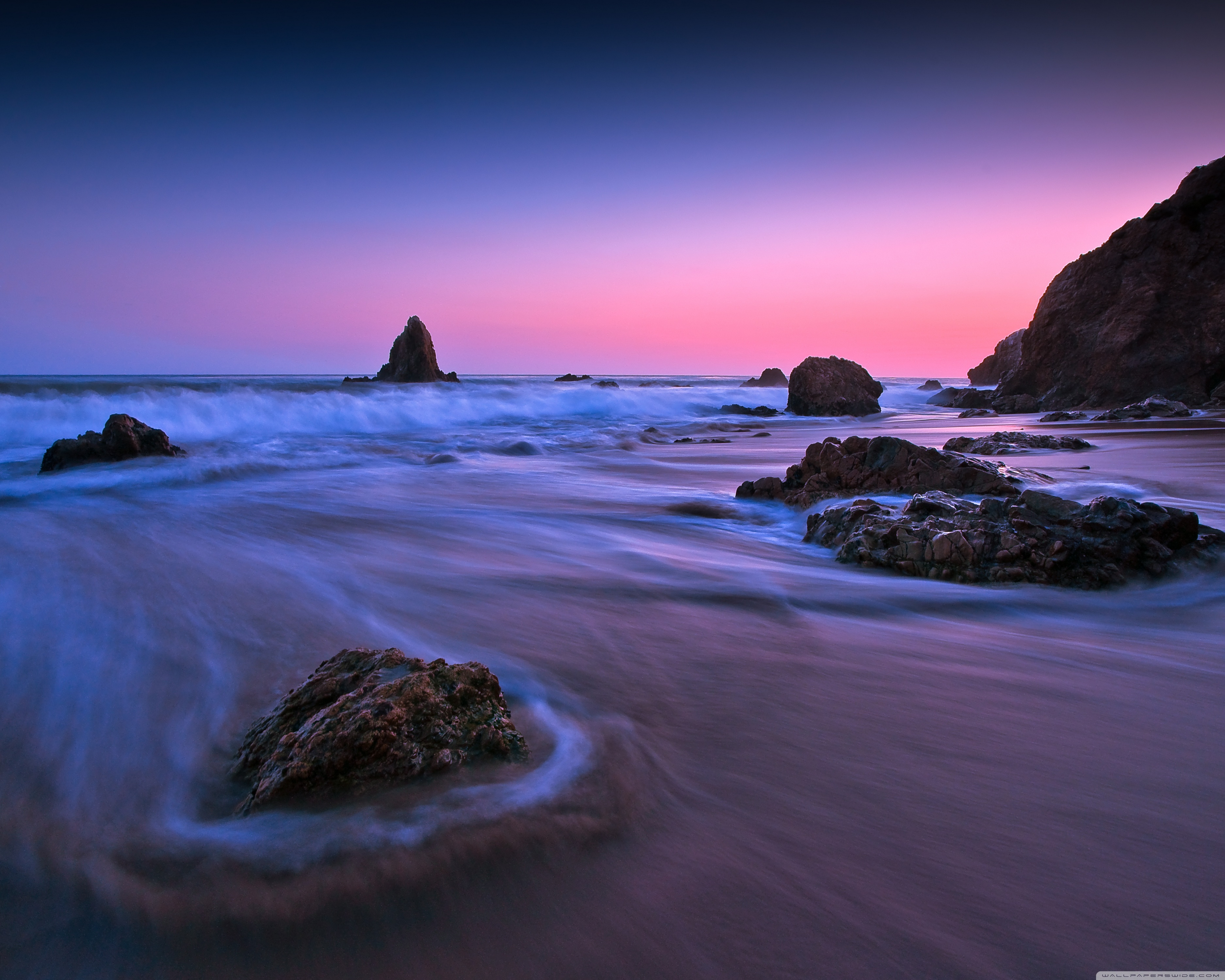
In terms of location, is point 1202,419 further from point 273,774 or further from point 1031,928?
point 273,774

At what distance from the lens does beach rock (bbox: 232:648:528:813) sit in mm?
1642

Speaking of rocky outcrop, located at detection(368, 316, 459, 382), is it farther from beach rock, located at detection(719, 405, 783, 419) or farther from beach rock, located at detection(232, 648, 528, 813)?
beach rock, located at detection(232, 648, 528, 813)

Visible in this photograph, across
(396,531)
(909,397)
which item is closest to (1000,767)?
(396,531)

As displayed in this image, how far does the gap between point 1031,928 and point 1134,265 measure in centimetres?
2610

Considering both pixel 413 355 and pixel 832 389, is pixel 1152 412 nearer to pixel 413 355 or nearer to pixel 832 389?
pixel 832 389

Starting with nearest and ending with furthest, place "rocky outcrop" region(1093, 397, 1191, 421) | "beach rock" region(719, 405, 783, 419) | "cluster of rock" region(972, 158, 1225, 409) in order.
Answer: "rocky outcrop" region(1093, 397, 1191, 421) < "cluster of rock" region(972, 158, 1225, 409) < "beach rock" region(719, 405, 783, 419)

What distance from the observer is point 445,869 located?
1.43 metres

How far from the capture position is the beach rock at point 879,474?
522 centimetres

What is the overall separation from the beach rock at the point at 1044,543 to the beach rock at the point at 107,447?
9.98 meters

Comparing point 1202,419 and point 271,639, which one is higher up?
point 1202,419

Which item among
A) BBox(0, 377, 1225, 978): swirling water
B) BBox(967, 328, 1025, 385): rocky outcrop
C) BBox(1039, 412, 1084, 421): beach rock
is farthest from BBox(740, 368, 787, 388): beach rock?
BBox(0, 377, 1225, 978): swirling water

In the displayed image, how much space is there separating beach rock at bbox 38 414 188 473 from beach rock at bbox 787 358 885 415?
816 inches

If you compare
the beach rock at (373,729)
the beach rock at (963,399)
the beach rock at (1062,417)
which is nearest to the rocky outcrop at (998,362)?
the beach rock at (963,399)

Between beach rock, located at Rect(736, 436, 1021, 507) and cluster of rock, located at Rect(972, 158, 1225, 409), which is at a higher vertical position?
cluster of rock, located at Rect(972, 158, 1225, 409)
